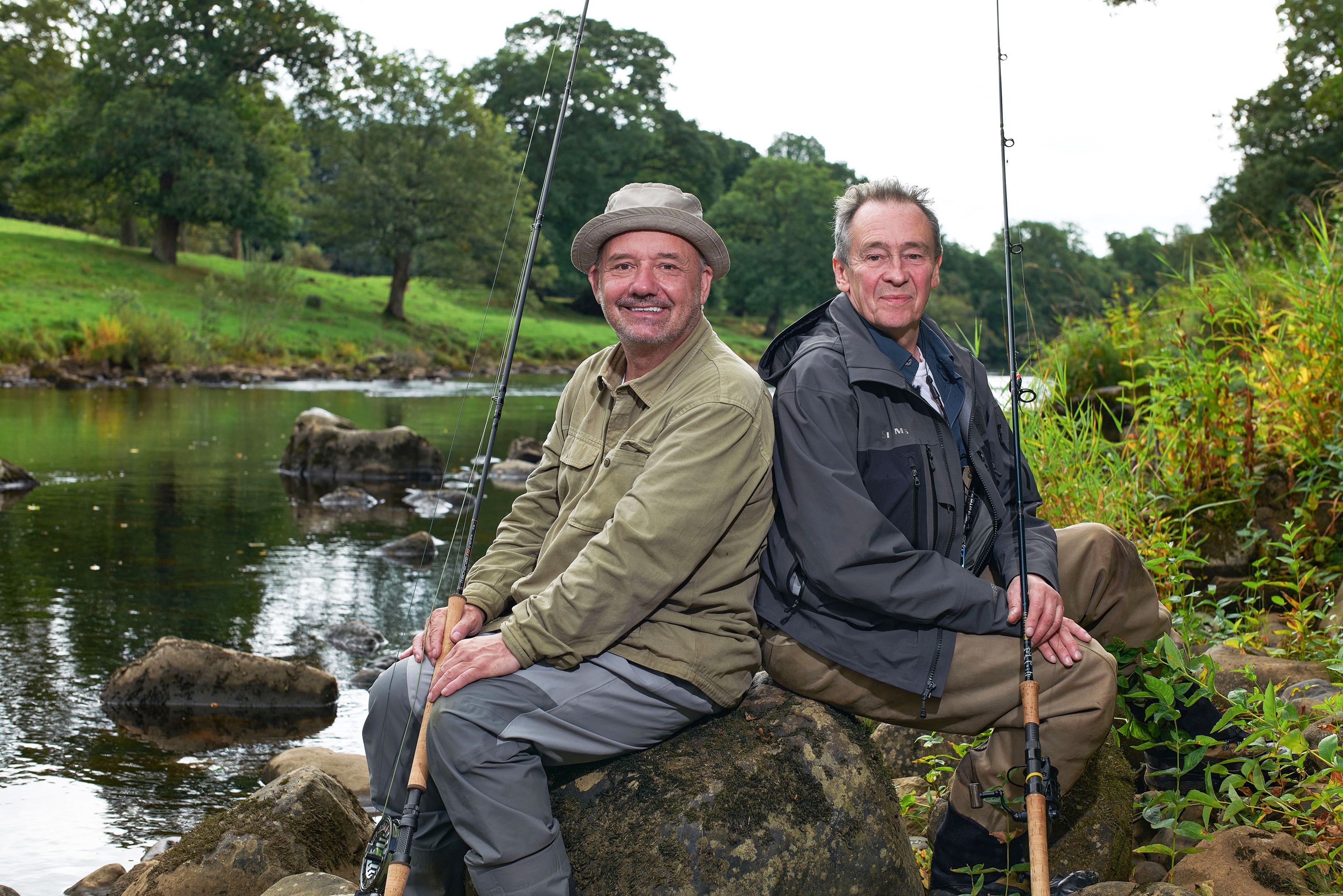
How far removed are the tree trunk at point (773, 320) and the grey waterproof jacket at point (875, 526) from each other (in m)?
56.2

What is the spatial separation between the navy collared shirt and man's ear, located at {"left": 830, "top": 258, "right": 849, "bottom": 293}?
0.56ft

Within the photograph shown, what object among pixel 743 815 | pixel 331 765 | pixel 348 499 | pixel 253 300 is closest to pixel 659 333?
pixel 743 815

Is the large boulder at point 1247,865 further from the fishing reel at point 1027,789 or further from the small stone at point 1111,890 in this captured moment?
the fishing reel at point 1027,789

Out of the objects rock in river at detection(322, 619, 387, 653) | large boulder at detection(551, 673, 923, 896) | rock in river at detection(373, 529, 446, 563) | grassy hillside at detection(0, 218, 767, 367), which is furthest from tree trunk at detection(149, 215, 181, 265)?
large boulder at detection(551, 673, 923, 896)

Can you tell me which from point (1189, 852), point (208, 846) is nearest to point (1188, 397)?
point (1189, 852)

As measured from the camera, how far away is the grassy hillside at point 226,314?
92.8 ft

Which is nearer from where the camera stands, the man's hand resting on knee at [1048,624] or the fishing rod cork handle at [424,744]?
the fishing rod cork handle at [424,744]

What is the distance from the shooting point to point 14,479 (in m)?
12.8

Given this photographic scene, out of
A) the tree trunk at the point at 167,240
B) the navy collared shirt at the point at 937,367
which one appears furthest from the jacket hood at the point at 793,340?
the tree trunk at the point at 167,240

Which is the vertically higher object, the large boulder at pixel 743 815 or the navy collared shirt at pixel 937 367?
the navy collared shirt at pixel 937 367

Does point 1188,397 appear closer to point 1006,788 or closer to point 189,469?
point 1006,788

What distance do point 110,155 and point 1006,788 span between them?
42261 millimetres

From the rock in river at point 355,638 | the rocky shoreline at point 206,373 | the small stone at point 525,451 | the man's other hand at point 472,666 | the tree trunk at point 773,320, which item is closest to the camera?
the man's other hand at point 472,666

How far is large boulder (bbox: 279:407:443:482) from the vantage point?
15.3 metres
